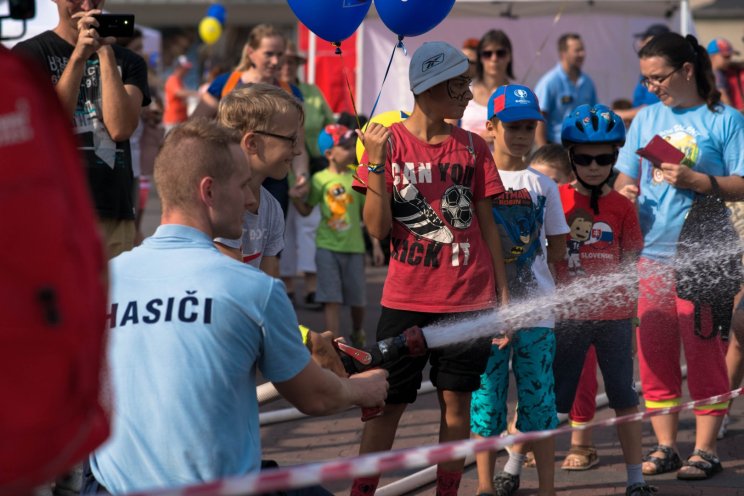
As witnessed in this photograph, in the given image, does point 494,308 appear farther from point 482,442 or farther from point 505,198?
point 482,442

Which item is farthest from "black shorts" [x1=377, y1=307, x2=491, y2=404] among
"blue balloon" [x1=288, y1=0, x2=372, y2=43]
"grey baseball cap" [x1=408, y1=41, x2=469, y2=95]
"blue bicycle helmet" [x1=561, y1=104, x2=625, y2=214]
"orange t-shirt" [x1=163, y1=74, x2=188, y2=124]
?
"orange t-shirt" [x1=163, y1=74, x2=188, y2=124]

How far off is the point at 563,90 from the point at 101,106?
20.6ft

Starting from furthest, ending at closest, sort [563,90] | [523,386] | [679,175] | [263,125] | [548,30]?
1. [548,30]
2. [563,90]
3. [679,175]
4. [523,386]
5. [263,125]

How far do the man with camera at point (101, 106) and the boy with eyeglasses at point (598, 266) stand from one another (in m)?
2.08

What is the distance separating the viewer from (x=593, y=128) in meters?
5.56

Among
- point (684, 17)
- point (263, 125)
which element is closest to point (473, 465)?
point (263, 125)

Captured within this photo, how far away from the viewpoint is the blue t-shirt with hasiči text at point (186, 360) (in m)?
2.86

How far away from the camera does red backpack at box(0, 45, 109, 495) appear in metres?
1.75

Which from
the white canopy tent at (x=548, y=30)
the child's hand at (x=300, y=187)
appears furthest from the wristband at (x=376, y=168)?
the white canopy tent at (x=548, y=30)

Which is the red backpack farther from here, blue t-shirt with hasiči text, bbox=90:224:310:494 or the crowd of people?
the crowd of people

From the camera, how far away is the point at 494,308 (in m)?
4.85

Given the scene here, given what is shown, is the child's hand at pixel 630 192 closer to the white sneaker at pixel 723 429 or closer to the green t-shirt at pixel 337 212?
the white sneaker at pixel 723 429

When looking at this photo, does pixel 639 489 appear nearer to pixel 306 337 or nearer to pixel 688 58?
pixel 688 58

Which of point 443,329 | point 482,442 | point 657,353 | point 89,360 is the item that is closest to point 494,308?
point 443,329
